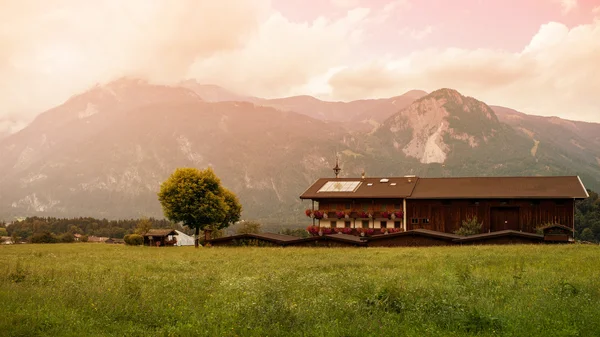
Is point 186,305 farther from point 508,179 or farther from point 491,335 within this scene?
point 508,179

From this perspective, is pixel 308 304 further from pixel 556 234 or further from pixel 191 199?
pixel 191 199

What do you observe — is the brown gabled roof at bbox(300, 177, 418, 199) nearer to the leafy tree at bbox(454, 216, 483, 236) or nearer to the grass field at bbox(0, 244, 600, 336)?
the leafy tree at bbox(454, 216, 483, 236)

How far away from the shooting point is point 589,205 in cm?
12925

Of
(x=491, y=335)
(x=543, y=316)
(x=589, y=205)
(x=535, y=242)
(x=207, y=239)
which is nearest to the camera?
(x=491, y=335)

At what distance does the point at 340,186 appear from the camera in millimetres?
89625

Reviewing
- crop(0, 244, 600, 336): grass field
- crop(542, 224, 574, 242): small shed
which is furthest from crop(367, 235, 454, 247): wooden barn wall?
crop(0, 244, 600, 336): grass field

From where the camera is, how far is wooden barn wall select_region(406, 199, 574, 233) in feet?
244

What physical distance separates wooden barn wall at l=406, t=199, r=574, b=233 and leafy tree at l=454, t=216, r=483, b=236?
1682 mm

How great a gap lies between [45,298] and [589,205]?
135029mm

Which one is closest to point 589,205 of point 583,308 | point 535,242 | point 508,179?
point 508,179

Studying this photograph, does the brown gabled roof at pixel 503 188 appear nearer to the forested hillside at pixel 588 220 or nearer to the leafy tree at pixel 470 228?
the leafy tree at pixel 470 228

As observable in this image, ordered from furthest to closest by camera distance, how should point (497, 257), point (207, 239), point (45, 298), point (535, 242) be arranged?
point (207, 239)
point (535, 242)
point (497, 257)
point (45, 298)

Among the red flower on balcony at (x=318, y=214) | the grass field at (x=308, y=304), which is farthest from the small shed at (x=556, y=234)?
the red flower on balcony at (x=318, y=214)

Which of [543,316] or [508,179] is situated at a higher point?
[508,179]
